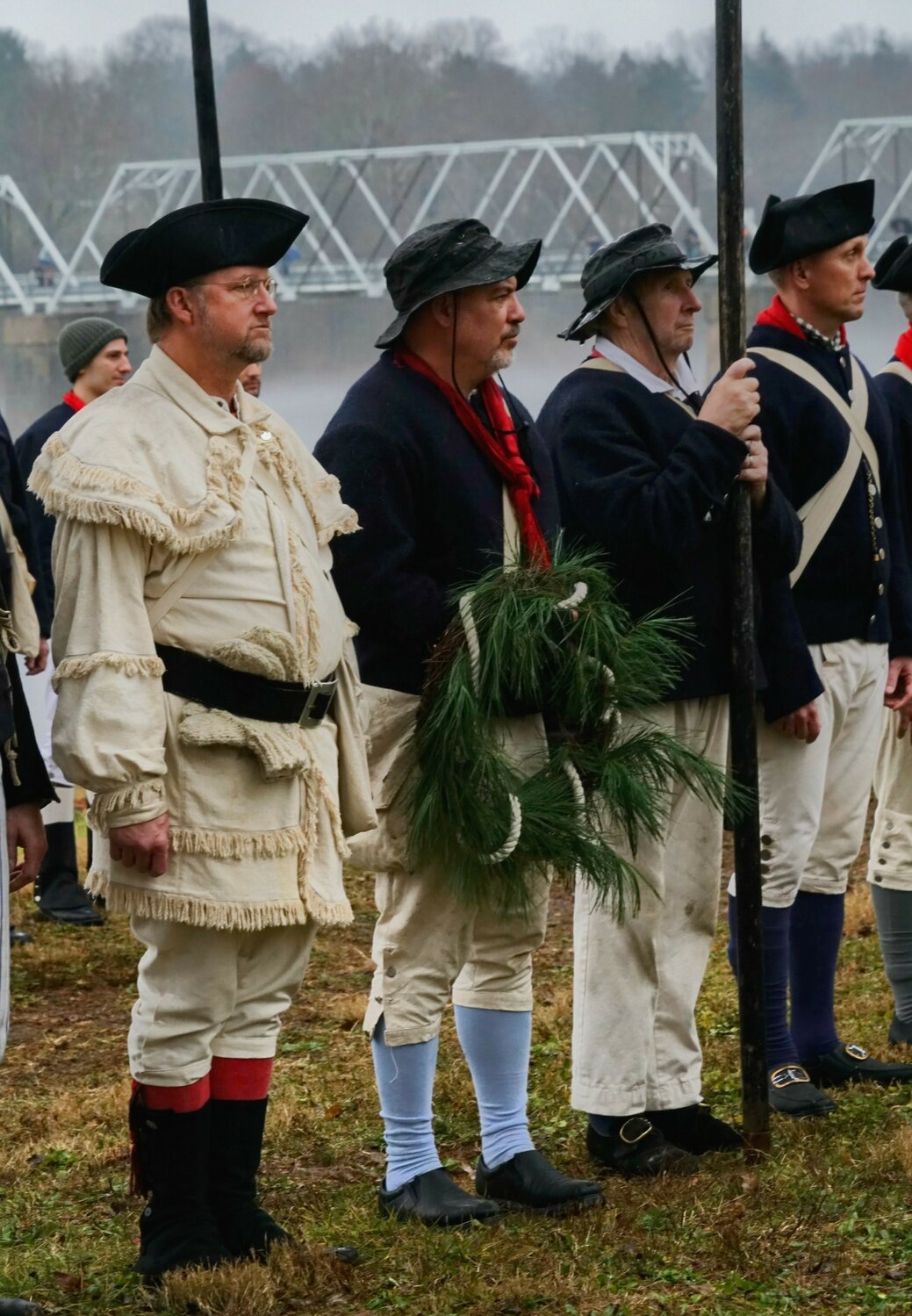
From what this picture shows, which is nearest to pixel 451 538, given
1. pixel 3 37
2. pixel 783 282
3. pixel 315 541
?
pixel 315 541

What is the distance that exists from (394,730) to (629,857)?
61 centimetres

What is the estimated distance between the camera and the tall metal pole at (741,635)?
3744mm

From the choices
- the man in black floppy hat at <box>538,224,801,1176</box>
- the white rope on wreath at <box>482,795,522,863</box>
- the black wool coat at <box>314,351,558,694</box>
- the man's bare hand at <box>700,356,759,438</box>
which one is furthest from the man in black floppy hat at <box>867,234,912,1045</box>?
the white rope on wreath at <box>482,795,522,863</box>

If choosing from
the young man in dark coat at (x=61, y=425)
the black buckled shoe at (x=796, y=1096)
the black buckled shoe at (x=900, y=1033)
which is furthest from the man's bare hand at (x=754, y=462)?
Result: the young man in dark coat at (x=61, y=425)

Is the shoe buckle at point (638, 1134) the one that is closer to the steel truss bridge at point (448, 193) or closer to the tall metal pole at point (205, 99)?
the tall metal pole at point (205, 99)

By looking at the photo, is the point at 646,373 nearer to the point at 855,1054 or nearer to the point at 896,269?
the point at 896,269

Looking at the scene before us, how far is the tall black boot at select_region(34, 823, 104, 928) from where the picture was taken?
22.8 feet

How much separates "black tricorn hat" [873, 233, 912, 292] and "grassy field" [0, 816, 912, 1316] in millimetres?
2047

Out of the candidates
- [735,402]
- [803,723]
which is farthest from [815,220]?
[803,723]

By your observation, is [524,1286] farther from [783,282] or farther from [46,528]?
[46,528]

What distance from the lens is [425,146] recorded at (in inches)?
553

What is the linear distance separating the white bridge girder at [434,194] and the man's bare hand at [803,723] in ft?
32.1


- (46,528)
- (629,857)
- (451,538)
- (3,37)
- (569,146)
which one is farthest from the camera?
(569,146)

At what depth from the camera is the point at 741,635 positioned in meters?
3.91
